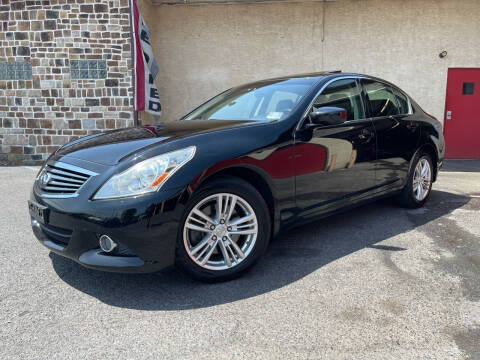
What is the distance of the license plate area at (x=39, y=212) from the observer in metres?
2.67

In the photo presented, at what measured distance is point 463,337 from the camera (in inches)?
85.4

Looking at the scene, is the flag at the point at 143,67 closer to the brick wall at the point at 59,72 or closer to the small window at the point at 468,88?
the brick wall at the point at 59,72

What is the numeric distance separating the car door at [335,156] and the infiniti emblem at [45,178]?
1.85 meters

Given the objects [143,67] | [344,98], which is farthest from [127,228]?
[143,67]

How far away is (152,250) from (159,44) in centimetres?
929

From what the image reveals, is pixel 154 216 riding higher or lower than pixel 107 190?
lower

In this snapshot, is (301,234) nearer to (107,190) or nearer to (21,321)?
(107,190)

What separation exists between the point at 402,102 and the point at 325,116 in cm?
181

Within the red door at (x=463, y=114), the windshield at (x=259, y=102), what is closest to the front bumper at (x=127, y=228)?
the windshield at (x=259, y=102)

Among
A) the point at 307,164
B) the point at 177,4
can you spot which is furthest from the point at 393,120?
the point at 177,4

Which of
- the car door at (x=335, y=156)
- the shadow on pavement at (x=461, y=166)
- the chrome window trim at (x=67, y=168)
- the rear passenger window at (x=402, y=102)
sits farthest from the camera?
the shadow on pavement at (x=461, y=166)

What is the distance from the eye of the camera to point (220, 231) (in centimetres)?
279

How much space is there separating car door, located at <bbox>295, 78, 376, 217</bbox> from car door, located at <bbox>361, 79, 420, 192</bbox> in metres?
0.15

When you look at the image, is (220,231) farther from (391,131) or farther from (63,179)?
(391,131)
